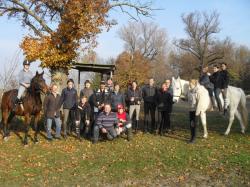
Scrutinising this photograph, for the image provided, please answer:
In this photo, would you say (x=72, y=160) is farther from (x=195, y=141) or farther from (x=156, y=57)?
(x=156, y=57)

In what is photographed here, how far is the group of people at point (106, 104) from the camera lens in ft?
39.6

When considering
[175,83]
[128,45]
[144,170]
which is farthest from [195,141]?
[128,45]

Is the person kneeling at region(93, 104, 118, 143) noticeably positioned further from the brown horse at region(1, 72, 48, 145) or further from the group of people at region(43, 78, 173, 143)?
the brown horse at region(1, 72, 48, 145)

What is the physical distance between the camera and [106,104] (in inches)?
472

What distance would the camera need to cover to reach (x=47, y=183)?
8.00 m

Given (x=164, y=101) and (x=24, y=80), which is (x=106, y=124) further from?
(x=24, y=80)

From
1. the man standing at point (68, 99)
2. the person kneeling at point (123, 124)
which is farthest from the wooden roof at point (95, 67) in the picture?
the person kneeling at point (123, 124)

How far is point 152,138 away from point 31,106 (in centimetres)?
438

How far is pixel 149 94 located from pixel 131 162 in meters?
4.73

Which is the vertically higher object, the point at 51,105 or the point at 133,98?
the point at 133,98

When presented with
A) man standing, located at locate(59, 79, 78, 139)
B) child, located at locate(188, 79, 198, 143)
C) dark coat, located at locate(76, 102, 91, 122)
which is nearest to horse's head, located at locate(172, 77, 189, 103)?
child, located at locate(188, 79, 198, 143)

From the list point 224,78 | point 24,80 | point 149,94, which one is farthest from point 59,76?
point 224,78

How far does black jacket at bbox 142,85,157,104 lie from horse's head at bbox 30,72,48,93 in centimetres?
387

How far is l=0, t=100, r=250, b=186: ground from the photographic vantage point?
26.4ft
